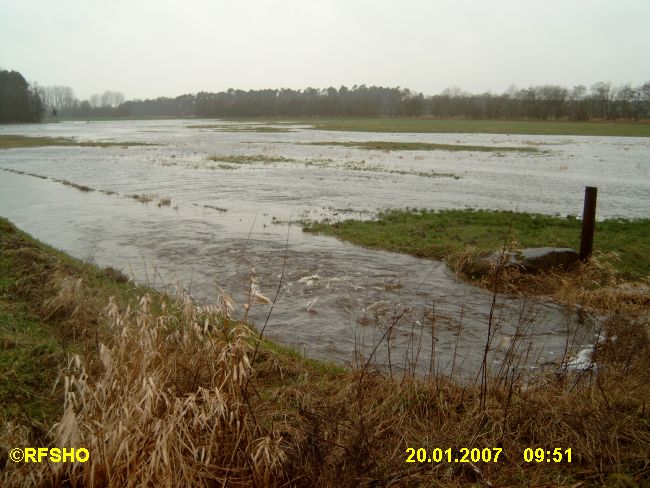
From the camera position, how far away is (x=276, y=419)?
521 centimetres

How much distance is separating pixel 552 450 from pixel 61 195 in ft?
81.8

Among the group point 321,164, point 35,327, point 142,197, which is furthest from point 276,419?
point 321,164

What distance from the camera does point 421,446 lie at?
184 inches

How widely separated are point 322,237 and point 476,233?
4.75 m

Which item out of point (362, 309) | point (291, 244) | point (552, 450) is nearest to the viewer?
point (552, 450)

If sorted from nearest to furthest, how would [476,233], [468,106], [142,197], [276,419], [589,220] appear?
[276,419] → [589,220] → [476,233] → [142,197] → [468,106]

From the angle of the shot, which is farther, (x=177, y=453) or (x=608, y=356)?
(x=608, y=356)

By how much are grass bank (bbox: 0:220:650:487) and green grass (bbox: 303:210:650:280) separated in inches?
287

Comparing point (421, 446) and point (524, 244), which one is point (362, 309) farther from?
point (524, 244)

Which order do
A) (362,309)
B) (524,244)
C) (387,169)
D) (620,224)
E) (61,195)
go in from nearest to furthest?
(362,309) < (524,244) < (620,224) < (61,195) < (387,169)

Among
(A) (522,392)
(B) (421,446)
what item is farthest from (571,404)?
(B) (421,446)

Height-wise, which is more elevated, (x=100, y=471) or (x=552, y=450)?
(x=100, y=471)

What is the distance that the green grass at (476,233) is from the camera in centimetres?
1346

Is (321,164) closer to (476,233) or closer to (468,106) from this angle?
(476,233)
